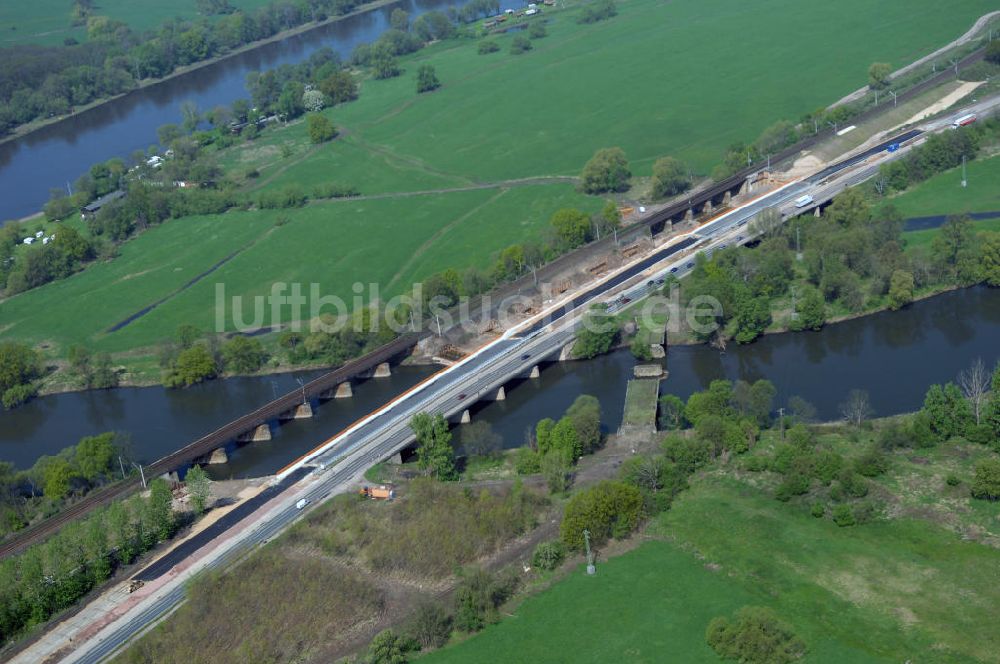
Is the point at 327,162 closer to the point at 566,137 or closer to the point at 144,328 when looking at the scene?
the point at 566,137

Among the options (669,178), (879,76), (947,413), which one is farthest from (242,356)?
(879,76)

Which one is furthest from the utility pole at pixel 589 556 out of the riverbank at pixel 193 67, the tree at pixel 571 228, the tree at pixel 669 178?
the riverbank at pixel 193 67

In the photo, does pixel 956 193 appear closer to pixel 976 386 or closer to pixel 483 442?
pixel 976 386

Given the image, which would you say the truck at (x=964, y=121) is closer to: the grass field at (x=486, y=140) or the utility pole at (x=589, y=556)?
the grass field at (x=486, y=140)

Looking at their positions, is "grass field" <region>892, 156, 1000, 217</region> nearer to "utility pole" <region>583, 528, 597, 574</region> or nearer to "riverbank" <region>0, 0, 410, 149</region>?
"utility pole" <region>583, 528, 597, 574</region>

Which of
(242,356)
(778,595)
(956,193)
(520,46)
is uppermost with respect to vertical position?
(520,46)
